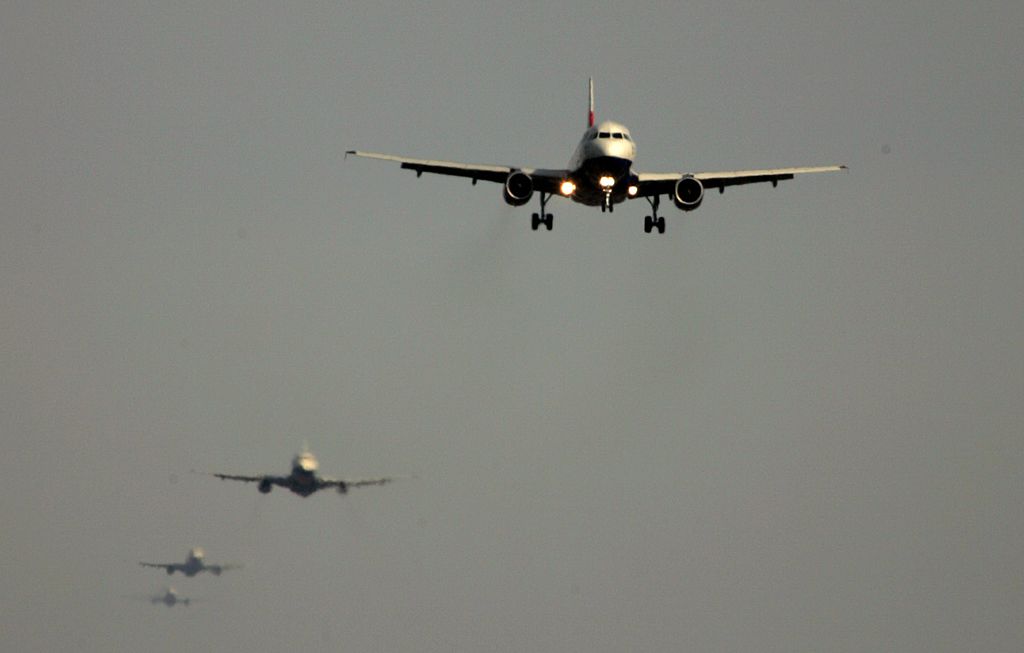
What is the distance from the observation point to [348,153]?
8944cm

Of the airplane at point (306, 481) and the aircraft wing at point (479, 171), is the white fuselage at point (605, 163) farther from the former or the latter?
the airplane at point (306, 481)

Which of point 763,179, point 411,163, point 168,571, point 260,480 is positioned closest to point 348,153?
point 411,163

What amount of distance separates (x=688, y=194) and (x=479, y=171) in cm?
1018

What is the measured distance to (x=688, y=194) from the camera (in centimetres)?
9188

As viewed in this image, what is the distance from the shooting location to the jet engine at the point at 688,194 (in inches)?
3617

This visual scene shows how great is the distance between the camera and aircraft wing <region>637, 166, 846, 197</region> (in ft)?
304

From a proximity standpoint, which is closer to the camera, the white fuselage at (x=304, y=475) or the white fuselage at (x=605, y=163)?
the white fuselage at (x=605, y=163)

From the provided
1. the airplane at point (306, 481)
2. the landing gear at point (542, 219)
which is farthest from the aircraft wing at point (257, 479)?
the landing gear at point (542, 219)

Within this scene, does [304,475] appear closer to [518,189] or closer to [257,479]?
[257,479]

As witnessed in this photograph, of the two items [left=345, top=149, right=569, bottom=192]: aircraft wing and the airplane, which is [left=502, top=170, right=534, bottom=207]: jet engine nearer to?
[left=345, top=149, right=569, bottom=192]: aircraft wing

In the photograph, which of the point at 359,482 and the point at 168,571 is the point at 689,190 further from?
the point at 168,571

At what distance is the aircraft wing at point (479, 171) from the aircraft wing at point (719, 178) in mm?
4236

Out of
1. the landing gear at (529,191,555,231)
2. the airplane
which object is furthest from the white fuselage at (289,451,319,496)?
the landing gear at (529,191,555,231)

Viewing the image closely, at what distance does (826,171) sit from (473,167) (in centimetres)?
1705
